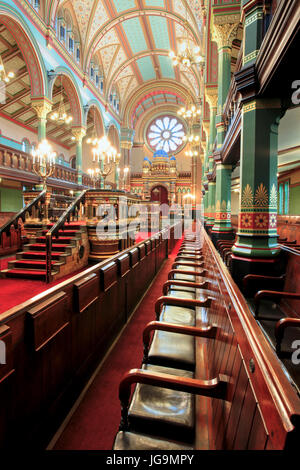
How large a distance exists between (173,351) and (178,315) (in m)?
0.60

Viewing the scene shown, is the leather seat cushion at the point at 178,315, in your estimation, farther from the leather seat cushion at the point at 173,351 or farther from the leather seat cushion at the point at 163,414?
the leather seat cushion at the point at 163,414

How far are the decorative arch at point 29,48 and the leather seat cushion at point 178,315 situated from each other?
10.4 metres

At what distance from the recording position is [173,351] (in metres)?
1.61

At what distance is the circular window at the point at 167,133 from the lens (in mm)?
23531

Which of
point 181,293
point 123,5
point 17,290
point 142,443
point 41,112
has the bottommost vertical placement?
point 17,290

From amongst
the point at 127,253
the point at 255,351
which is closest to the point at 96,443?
the point at 255,351

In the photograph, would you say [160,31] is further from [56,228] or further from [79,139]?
[56,228]

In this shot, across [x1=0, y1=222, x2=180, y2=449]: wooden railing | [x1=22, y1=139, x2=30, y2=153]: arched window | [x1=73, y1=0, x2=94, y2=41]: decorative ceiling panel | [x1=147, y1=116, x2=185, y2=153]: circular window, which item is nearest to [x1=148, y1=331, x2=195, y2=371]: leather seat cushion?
[x1=0, y1=222, x2=180, y2=449]: wooden railing

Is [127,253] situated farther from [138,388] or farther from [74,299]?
[138,388]

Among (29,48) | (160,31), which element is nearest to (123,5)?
(160,31)

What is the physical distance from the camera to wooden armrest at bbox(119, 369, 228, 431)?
1026 mm

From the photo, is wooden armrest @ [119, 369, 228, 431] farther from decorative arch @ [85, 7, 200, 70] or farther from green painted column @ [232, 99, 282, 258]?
decorative arch @ [85, 7, 200, 70]

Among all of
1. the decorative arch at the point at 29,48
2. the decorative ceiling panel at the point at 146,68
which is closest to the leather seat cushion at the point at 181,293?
the decorative arch at the point at 29,48

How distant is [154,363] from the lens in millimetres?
1551
